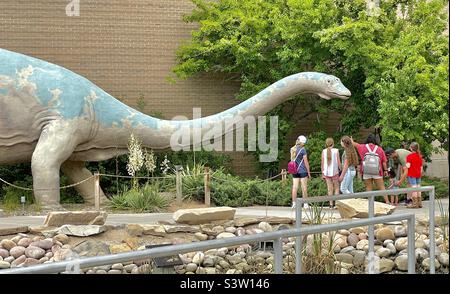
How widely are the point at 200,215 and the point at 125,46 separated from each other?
10.4 metres

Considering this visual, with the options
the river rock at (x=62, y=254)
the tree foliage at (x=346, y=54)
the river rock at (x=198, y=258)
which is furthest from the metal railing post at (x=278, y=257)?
the tree foliage at (x=346, y=54)

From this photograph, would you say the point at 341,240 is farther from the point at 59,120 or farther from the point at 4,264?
the point at 59,120

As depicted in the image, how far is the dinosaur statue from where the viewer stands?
48.4 feet

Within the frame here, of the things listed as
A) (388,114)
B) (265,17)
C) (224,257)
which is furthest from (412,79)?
(224,257)

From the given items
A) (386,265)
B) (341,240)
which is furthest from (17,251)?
(386,265)

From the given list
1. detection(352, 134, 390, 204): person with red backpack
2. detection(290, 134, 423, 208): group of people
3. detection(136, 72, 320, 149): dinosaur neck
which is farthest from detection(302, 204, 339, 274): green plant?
detection(136, 72, 320, 149): dinosaur neck

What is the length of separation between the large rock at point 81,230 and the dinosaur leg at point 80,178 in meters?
5.14

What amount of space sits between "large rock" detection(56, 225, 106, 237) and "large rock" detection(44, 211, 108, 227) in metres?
0.45

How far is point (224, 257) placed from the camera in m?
9.77

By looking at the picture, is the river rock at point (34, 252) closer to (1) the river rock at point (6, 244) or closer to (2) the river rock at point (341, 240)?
(1) the river rock at point (6, 244)

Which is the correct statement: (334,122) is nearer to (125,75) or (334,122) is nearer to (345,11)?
(345,11)

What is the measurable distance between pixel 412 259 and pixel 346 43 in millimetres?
14012

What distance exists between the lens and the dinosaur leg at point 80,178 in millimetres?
16344
